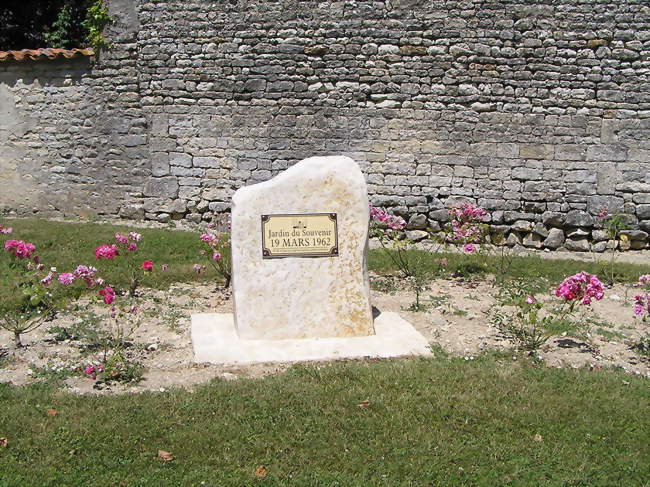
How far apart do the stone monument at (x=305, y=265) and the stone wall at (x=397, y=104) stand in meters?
5.19

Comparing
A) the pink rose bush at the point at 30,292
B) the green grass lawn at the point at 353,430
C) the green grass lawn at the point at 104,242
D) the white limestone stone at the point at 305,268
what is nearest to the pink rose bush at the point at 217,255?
the green grass lawn at the point at 104,242

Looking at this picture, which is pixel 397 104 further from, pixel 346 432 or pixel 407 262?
pixel 346 432

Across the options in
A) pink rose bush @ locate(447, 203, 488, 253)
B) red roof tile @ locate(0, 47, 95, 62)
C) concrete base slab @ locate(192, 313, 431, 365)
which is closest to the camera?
concrete base slab @ locate(192, 313, 431, 365)

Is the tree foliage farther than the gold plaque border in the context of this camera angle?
Yes

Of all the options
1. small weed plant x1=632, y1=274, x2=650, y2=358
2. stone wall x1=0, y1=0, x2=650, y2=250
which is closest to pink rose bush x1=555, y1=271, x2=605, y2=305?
small weed plant x1=632, y1=274, x2=650, y2=358


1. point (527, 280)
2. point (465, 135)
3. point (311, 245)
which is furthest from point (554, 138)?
point (311, 245)

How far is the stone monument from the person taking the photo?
5.53 metres

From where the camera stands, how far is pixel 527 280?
814 cm

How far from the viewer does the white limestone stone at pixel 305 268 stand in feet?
18.2

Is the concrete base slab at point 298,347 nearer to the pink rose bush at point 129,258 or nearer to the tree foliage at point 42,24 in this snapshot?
the pink rose bush at point 129,258

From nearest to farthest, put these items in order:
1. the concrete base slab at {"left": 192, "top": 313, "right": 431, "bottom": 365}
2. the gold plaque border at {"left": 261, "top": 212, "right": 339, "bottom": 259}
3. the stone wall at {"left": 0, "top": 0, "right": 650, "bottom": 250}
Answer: the concrete base slab at {"left": 192, "top": 313, "right": 431, "bottom": 365}
the gold plaque border at {"left": 261, "top": 212, "right": 339, "bottom": 259}
the stone wall at {"left": 0, "top": 0, "right": 650, "bottom": 250}

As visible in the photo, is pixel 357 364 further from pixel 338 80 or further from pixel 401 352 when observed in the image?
pixel 338 80

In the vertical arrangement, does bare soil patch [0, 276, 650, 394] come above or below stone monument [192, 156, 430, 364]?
below

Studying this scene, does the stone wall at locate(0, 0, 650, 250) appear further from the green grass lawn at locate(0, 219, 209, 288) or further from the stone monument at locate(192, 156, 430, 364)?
the stone monument at locate(192, 156, 430, 364)
